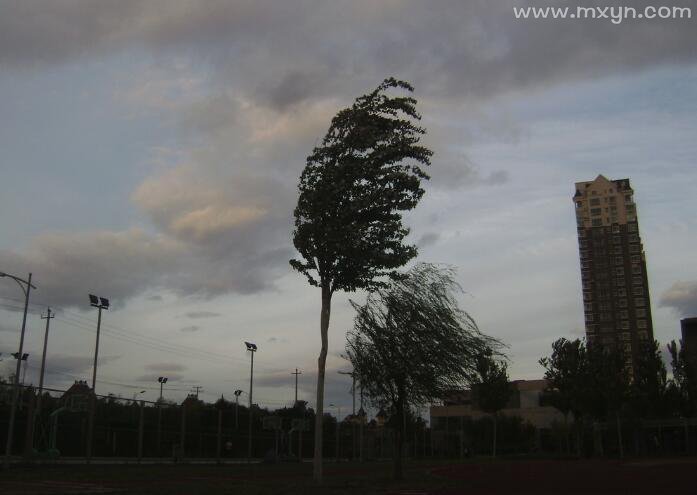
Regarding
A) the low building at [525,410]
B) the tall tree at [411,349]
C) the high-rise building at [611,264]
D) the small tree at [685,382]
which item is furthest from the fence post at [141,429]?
the high-rise building at [611,264]

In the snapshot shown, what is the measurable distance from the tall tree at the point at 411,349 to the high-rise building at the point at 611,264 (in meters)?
148

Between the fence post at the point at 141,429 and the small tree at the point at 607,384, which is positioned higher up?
the small tree at the point at 607,384

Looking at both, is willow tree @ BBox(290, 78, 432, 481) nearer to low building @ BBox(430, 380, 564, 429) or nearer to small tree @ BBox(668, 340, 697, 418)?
small tree @ BBox(668, 340, 697, 418)

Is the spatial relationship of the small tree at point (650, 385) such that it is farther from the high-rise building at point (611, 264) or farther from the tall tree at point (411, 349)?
the high-rise building at point (611, 264)

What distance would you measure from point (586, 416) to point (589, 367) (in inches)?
348

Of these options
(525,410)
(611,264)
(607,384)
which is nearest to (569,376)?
(607,384)

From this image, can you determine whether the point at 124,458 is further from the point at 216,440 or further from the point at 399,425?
the point at 399,425

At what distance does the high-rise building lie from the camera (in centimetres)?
16750

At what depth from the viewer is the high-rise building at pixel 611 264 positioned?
16750cm

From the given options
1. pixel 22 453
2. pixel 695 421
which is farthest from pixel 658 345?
pixel 22 453

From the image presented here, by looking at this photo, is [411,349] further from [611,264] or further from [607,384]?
[611,264]

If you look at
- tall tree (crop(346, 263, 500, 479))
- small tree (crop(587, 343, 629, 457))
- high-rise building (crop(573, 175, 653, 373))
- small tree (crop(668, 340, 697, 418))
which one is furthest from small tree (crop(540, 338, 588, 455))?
high-rise building (crop(573, 175, 653, 373))

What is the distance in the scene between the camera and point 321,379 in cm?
2161

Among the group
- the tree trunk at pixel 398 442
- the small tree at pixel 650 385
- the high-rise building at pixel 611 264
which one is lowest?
the tree trunk at pixel 398 442
